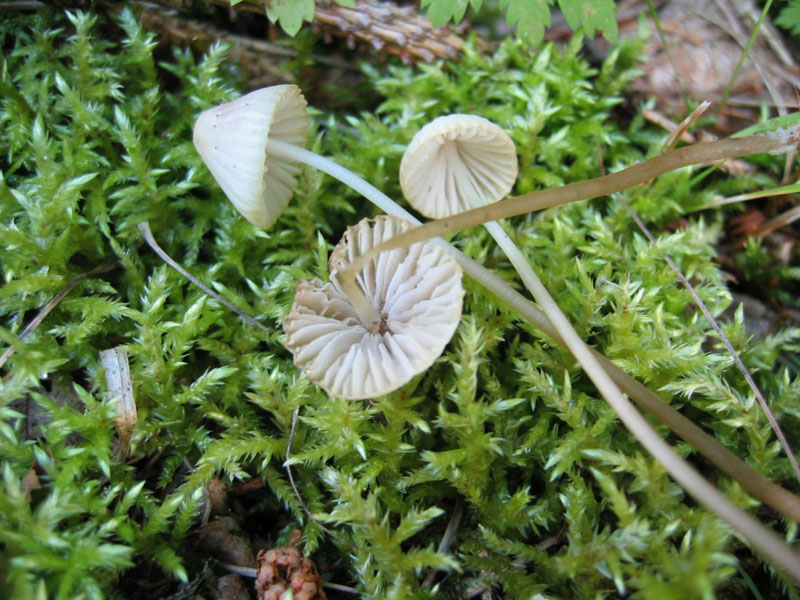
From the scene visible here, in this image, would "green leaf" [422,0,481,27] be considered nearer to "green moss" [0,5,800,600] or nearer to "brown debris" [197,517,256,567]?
"green moss" [0,5,800,600]

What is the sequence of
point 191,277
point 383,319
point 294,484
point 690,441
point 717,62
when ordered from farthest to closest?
point 717,62 → point 191,277 → point 383,319 → point 294,484 → point 690,441

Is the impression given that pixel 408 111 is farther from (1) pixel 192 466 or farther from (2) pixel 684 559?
(2) pixel 684 559

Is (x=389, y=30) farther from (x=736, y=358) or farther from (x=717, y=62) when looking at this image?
(x=736, y=358)

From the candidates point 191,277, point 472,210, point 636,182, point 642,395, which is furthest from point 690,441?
point 191,277

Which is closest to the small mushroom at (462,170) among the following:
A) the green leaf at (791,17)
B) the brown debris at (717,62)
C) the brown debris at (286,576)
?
the brown debris at (286,576)

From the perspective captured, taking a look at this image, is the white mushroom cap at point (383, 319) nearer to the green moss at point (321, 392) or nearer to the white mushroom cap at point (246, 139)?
the green moss at point (321, 392)

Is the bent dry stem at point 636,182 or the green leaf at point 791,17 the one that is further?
the green leaf at point 791,17
